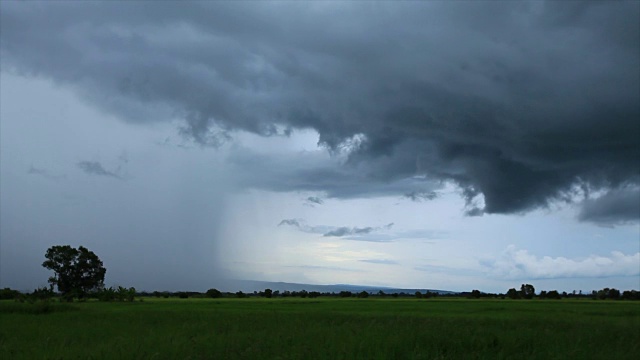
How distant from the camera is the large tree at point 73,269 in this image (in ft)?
188

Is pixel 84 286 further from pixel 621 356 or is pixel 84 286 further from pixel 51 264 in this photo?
pixel 621 356

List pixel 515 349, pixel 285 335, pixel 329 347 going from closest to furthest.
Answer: pixel 329 347, pixel 515 349, pixel 285 335

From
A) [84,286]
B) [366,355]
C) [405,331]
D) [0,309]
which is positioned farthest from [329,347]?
[84,286]

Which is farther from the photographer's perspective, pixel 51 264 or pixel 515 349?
pixel 51 264

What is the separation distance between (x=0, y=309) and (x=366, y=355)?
2736 centimetres

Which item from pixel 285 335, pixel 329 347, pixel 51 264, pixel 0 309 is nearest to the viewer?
pixel 329 347

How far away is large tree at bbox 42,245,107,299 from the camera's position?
57375 millimetres

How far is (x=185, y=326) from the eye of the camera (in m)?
17.0

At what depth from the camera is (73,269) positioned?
5819cm

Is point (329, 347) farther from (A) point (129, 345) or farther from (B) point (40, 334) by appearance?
(B) point (40, 334)

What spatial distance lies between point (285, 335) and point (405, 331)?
314 cm

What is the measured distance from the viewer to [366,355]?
1047 cm

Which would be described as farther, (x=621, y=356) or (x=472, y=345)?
(x=472, y=345)

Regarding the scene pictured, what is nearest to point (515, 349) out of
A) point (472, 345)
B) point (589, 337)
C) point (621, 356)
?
point (472, 345)
